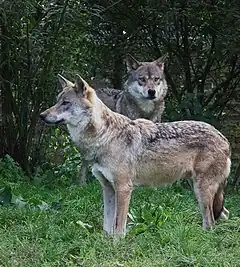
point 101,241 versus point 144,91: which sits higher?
point 101,241

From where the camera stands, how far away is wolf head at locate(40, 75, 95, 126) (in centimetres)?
592

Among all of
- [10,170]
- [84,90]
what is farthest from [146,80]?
[84,90]

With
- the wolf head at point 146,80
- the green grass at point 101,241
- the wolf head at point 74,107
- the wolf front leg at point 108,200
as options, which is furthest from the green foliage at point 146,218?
the wolf head at point 146,80

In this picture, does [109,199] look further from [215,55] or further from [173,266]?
[215,55]

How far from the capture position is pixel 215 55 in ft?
32.4

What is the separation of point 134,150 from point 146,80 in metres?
3.12

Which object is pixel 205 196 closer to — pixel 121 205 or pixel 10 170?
pixel 121 205

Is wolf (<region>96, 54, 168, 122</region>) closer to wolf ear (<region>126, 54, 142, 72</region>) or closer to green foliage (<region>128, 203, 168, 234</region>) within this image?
wolf ear (<region>126, 54, 142, 72</region>)

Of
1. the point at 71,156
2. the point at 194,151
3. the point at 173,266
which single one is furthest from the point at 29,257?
the point at 71,156

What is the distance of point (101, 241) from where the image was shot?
523 cm

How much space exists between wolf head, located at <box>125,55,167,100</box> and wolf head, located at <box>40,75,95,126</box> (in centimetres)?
300

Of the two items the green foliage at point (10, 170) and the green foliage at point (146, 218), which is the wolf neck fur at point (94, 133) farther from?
the green foliage at point (10, 170)

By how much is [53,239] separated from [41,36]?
15.1 ft

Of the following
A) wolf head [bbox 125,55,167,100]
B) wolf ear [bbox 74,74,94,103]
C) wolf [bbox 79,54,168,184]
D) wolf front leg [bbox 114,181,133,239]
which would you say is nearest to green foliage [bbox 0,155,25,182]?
wolf [bbox 79,54,168,184]
